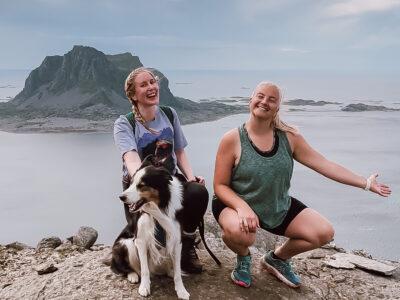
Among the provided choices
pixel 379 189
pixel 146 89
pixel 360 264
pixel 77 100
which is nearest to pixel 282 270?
pixel 379 189

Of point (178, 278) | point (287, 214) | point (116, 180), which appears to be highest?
point (287, 214)

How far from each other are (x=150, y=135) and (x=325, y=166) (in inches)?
86.2

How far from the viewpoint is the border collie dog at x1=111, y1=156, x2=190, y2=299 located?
13.6 ft

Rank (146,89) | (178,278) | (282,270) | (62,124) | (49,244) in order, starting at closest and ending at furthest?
(178,278) < (146,89) < (282,270) < (49,244) < (62,124)

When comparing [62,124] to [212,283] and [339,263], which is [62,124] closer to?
[339,263]

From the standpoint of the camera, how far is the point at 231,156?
16.6 ft

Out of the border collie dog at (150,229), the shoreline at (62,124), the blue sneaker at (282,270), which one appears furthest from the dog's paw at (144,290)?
the shoreline at (62,124)

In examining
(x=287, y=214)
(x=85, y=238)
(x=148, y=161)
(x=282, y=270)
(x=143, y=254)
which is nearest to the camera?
(x=148, y=161)

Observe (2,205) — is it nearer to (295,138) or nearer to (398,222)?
(398,222)

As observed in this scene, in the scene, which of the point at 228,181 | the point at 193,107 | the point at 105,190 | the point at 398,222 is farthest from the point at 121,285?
the point at 193,107

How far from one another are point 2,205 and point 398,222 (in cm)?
7532

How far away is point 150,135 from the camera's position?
514cm

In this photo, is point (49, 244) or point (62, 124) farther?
point (62, 124)

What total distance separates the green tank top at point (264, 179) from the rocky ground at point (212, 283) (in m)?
0.98
